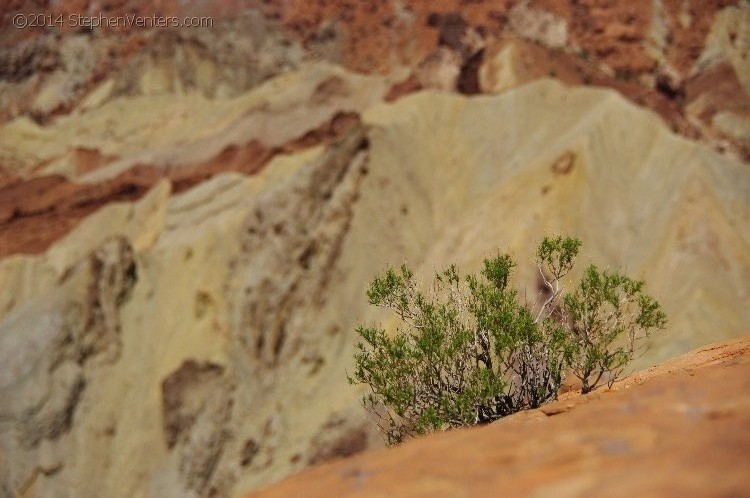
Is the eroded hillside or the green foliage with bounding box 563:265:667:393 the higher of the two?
the green foliage with bounding box 563:265:667:393

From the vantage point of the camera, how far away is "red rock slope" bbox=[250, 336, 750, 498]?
14.7ft

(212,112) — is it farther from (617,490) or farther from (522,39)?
(617,490)

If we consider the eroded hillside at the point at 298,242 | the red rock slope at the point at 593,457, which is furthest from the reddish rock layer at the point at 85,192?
the red rock slope at the point at 593,457

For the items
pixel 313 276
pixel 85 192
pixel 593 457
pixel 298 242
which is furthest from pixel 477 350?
pixel 85 192

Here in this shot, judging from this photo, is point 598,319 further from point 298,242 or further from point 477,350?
point 298,242

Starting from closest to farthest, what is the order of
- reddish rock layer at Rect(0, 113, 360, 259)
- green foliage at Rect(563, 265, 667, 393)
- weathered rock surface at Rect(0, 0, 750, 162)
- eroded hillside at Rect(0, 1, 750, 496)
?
green foliage at Rect(563, 265, 667, 393)
eroded hillside at Rect(0, 1, 750, 496)
reddish rock layer at Rect(0, 113, 360, 259)
weathered rock surface at Rect(0, 0, 750, 162)

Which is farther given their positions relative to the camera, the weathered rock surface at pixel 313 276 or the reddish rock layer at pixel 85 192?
the reddish rock layer at pixel 85 192

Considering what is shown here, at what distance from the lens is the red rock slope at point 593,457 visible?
4.47m

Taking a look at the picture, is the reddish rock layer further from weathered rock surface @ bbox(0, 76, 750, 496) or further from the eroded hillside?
weathered rock surface @ bbox(0, 76, 750, 496)

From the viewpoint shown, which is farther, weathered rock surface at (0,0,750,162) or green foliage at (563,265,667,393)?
weathered rock surface at (0,0,750,162)

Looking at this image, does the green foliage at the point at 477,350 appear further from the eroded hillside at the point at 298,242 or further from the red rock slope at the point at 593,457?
the eroded hillside at the point at 298,242

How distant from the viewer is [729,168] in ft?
104

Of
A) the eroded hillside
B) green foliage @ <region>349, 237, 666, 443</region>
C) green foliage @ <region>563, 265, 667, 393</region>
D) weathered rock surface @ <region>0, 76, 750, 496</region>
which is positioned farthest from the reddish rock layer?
green foliage @ <region>563, 265, 667, 393</region>

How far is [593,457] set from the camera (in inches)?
199
